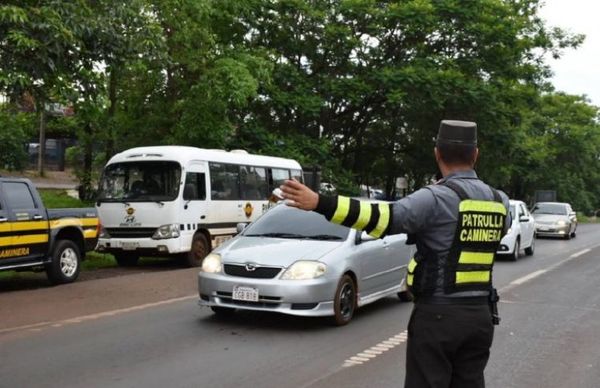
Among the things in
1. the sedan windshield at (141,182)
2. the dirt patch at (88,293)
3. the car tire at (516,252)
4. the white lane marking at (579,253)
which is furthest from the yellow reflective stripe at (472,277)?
the white lane marking at (579,253)

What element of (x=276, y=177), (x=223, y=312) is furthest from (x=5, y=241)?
(x=276, y=177)

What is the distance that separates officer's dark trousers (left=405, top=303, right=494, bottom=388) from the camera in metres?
3.12

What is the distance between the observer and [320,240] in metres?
8.38

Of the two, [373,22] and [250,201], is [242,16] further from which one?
[250,201]

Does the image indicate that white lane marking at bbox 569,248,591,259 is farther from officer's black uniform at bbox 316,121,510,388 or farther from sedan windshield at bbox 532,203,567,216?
officer's black uniform at bbox 316,121,510,388

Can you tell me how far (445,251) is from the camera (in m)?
3.17

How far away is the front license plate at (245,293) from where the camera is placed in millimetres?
7621

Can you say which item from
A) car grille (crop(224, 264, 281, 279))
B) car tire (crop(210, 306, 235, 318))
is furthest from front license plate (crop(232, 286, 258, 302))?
car tire (crop(210, 306, 235, 318))

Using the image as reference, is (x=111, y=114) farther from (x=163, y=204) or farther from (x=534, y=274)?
(x=534, y=274)

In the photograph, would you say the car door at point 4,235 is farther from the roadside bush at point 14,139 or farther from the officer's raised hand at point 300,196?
the roadside bush at point 14,139

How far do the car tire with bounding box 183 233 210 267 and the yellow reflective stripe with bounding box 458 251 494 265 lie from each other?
38.2ft

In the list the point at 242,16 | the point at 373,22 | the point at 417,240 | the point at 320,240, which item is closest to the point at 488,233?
the point at 417,240

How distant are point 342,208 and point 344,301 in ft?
17.0

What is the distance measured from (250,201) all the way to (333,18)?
1006 cm
